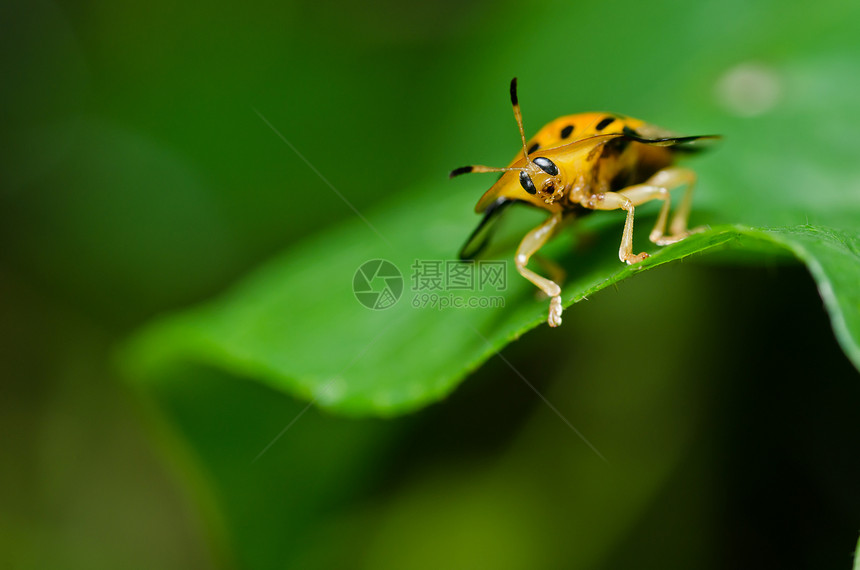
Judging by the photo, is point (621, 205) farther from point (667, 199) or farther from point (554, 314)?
point (554, 314)

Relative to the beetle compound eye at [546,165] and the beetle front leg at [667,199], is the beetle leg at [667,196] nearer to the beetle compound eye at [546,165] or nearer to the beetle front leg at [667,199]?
the beetle front leg at [667,199]

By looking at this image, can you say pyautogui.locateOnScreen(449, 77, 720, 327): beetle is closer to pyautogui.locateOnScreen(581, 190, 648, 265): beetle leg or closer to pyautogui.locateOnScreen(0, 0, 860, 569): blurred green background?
pyautogui.locateOnScreen(581, 190, 648, 265): beetle leg

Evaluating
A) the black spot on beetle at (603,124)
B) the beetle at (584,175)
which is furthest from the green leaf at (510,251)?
the black spot on beetle at (603,124)

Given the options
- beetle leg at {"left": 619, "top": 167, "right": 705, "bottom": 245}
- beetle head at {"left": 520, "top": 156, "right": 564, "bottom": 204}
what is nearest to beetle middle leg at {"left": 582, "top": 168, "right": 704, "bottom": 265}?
beetle leg at {"left": 619, "top": 167, "right": 705, "bottom": 245}

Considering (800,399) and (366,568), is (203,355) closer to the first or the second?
(366,568)

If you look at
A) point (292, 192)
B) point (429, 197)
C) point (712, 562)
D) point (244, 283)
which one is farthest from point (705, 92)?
point (292, 192)

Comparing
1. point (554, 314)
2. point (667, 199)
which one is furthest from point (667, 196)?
point (554, 314)

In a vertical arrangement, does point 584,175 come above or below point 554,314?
above
